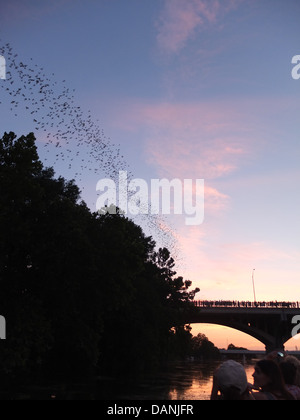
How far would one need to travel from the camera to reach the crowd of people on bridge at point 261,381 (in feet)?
14.3

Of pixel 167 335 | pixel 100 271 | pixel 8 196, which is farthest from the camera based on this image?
pixel 167 335

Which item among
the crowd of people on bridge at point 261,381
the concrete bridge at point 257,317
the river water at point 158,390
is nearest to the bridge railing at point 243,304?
the concrete bridge at point 257,317

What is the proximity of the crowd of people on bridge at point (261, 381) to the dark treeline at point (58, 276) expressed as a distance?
2024 cm

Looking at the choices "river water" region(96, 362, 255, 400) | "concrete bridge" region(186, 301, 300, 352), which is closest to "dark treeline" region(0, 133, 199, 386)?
"river water" region(96, 362, 255, 400)

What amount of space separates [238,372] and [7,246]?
2312cm

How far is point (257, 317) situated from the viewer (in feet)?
291

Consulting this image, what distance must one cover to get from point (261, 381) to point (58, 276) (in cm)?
2479

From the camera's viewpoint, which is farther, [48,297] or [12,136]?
[48,297]

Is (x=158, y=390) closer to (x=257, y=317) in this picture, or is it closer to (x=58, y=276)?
(x=58, y=276)
